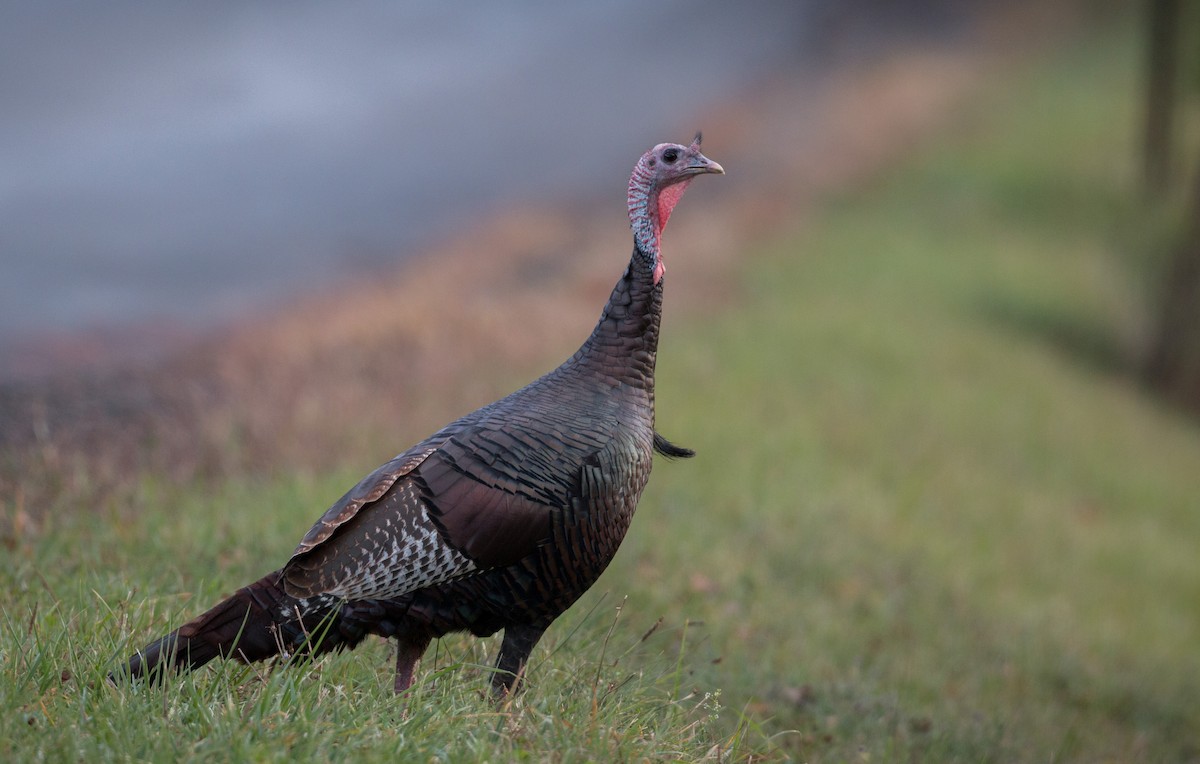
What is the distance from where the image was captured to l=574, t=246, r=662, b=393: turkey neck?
419 centimetres

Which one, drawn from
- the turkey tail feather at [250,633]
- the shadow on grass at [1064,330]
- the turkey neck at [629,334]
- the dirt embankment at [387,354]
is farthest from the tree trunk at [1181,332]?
the turkey tail feather at [250,633]

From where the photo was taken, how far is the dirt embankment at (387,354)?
7172 millimetres

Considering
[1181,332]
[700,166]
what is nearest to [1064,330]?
[1181,332]

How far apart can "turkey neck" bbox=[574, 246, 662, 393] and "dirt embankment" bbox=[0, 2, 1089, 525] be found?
3221 mm

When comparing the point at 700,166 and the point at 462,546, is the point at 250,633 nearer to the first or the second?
the point at 462,546

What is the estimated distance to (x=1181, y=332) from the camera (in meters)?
16.6

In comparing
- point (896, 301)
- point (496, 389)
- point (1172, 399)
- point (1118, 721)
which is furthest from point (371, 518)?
point (1172, 399)

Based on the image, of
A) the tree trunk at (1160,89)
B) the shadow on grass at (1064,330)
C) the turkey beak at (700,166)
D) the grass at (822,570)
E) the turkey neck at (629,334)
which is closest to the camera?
the grass at (822,570)

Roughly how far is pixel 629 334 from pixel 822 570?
448cm

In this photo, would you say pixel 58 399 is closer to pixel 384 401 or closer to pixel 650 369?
pixel 384 401

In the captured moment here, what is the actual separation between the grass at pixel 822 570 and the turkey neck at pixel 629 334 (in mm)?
894

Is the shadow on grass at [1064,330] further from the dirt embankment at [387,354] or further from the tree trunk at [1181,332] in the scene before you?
the dirt embankment at [387,354]

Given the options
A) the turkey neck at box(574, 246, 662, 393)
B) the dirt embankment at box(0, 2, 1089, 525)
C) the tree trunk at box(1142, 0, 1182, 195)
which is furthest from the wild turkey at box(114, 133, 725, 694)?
the tree trunk at box(1142, 0, 1182, 195)

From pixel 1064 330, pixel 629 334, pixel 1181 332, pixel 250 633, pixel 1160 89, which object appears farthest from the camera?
pixel 1160 89
